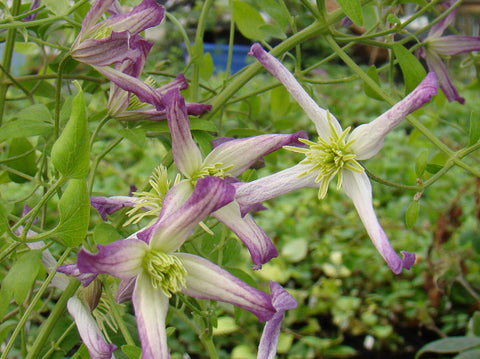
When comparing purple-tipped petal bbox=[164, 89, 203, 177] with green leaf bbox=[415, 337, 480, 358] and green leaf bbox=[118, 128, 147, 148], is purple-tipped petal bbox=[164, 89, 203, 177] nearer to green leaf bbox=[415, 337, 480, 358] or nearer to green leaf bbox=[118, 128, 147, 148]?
green leaf bbox=[118, 128, 147, 148]

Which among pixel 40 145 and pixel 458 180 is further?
pixel 458 180

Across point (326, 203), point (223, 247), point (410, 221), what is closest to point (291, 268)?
point (326, 203)

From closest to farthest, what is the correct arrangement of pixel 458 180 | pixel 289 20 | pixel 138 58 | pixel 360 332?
1. pixel 138 58
2. pixel 289 20
3. pixel 360 332
4. pixel 458 180

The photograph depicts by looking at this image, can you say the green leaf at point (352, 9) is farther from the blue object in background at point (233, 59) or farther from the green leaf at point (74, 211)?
the blue object in background at point (233, 59)

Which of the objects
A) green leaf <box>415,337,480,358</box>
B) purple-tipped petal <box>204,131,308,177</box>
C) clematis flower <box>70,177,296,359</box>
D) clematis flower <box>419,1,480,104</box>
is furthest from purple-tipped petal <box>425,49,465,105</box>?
green leaf <box>415,337,480,358</box>

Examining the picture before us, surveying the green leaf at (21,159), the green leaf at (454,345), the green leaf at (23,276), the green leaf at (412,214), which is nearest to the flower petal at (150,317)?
the green leaf at (23,276)

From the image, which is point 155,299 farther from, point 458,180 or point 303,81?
point 458,180
